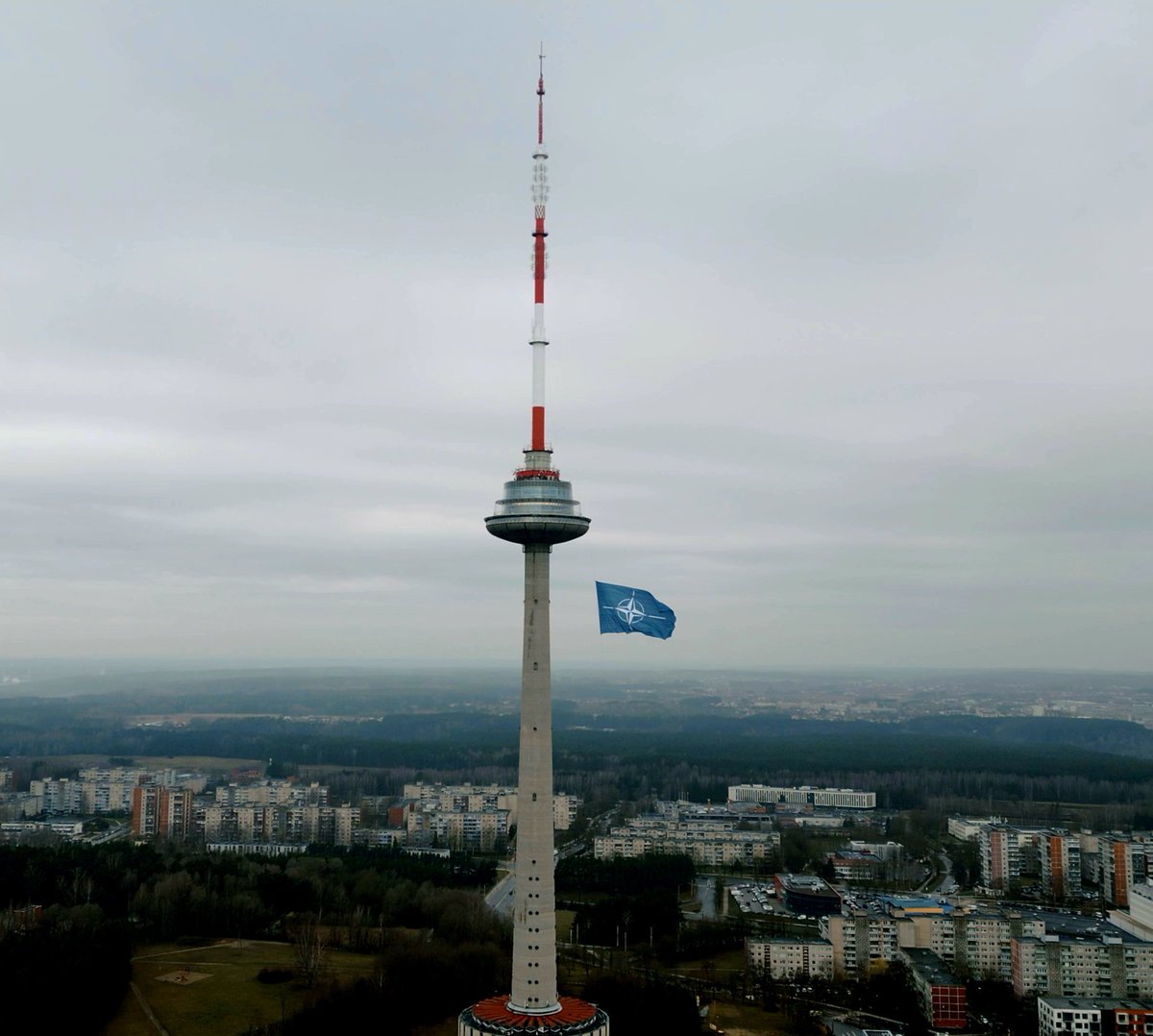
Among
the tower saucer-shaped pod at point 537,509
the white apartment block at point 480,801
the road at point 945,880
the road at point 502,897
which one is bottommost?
the road at point 945,880

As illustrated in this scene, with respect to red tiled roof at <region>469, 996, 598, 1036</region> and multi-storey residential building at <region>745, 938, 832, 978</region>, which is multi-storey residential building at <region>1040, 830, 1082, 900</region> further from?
red tiled roof at <region>469, 996, 598, 1036</region>

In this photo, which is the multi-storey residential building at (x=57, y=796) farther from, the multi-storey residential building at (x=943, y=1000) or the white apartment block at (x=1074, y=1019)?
the white apartment block at (x=1074, y=1019)

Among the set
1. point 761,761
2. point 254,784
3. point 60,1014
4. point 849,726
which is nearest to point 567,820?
point 254,784

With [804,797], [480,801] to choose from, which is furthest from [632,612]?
[804,797]

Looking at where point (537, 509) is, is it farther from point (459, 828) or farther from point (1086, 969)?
point (459, 828)

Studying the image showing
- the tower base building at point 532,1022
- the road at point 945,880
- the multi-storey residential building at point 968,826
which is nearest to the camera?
the tower base building at point 532,1022

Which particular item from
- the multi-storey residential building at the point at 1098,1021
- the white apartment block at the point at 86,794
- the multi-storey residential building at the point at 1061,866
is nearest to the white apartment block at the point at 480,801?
the white apartment block at the point at 86,794
